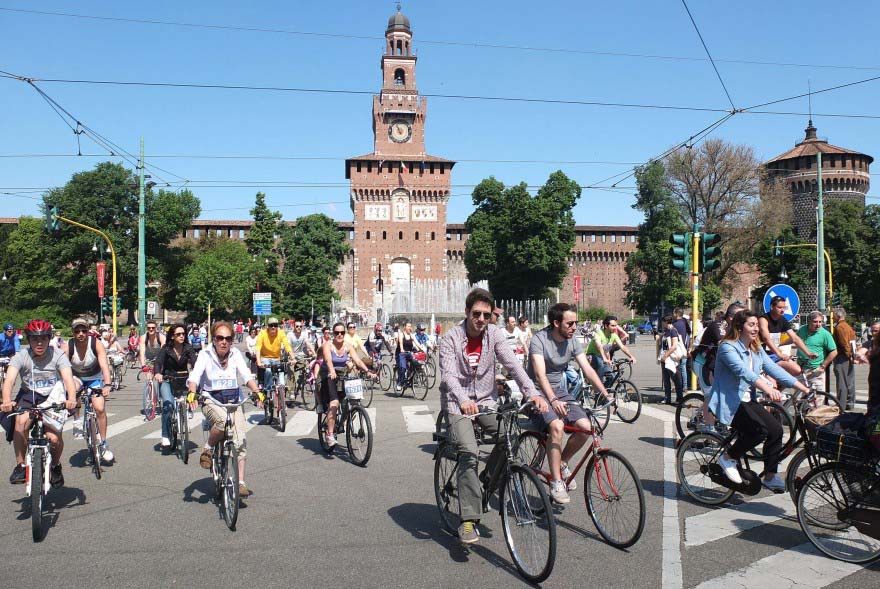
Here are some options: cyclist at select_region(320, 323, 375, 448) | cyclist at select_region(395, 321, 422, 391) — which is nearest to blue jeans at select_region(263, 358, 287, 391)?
cyclist at select_region(320, 323, 375, 448)

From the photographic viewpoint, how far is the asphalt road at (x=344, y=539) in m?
4.69

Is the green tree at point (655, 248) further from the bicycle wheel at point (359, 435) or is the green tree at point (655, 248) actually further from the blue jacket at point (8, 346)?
the bicycle wheel at point (359, 435)

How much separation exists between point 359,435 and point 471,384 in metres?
3.41

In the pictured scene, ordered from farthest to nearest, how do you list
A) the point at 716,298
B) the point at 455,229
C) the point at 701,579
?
the point at 455,229, the point at 716,298, the point at 701,579

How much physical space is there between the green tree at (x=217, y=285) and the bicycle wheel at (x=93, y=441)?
54.1 meters

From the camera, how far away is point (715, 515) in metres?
6.13

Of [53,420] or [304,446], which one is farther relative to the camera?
[304,446]

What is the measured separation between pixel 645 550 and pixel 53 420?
4.63 m

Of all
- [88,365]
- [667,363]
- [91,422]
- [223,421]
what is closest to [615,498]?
[223,421]

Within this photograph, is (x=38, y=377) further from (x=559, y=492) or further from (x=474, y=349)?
(x=559, y=492)

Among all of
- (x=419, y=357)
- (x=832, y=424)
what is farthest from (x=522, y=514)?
(x=419, y=357)

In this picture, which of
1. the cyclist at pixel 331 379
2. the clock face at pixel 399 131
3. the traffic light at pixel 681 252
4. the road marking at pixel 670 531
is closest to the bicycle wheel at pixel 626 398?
the traffic light at pixel 681 252

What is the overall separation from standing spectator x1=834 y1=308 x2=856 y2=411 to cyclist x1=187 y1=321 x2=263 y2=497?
8.82 m

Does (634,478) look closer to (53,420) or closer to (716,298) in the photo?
(53,420)
